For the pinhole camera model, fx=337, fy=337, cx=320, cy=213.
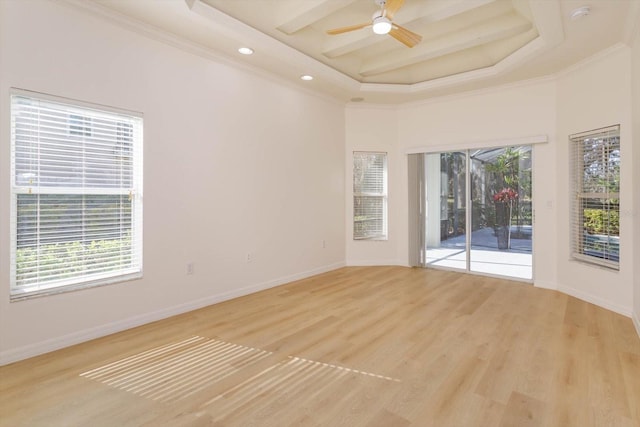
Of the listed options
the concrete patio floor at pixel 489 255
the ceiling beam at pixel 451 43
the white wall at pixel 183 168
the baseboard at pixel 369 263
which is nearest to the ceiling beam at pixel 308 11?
the white wall at pixel 183 168

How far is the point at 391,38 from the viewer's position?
4.28 metres

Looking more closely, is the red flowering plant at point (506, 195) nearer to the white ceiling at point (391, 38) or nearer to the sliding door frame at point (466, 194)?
the sliding door frame at point (466, 194)

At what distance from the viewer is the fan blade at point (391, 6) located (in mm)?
2921

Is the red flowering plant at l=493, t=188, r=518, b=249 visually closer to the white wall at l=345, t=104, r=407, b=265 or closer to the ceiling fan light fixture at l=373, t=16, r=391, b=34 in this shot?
the white wall at l=345, t=104, r=407, b=265

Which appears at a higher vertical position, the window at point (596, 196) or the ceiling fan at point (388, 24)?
Answer: the ceiling fan at point (388, 24)

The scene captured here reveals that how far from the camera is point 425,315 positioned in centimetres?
363

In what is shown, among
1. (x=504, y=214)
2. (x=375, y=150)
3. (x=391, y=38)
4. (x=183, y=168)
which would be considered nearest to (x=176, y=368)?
(x=183, y=168)

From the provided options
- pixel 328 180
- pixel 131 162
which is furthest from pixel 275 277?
pixel 131 162

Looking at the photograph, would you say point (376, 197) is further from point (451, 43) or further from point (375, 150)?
point (451, 43)

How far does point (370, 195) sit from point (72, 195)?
178 inches

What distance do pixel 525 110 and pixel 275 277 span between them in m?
4.35

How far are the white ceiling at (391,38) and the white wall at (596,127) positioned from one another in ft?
0.80

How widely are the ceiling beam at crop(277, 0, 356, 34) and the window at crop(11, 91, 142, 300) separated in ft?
6.14

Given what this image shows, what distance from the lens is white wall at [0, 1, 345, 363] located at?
2.69m
